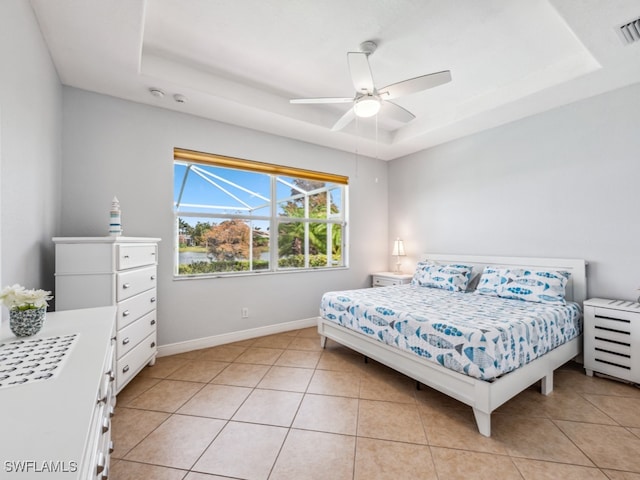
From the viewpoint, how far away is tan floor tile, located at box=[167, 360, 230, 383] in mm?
2617

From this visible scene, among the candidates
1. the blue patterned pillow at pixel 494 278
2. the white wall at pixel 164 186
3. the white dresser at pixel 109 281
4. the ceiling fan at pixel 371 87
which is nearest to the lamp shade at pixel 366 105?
the ceiling fan at pixel 371 87

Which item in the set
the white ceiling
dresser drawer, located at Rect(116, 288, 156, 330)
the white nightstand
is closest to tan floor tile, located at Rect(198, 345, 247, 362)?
dresser drawer, located at Rect(116, 288, 156, 330)

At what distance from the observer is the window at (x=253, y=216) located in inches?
131

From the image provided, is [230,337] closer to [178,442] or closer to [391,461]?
[178,442]

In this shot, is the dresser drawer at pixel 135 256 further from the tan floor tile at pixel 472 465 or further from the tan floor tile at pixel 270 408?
the tan floor tile at pixel 472 465

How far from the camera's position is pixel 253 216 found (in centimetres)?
373

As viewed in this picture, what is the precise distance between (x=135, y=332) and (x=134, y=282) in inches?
15.9

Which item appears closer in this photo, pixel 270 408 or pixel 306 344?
pixel 270 408

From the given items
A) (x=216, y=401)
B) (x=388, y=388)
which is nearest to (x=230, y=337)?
(x=216, y=401)

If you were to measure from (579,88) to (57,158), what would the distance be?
4.54m

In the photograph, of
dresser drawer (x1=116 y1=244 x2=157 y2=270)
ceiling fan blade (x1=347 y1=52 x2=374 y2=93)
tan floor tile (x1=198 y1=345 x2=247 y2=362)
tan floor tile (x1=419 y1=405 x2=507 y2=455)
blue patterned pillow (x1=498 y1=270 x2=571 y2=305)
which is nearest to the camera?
tan floor tile (x1=419 y1=405 x2=507 y2=455)

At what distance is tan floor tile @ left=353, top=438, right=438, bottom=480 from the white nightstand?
257cm

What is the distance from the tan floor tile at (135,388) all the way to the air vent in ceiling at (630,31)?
4.26 meters

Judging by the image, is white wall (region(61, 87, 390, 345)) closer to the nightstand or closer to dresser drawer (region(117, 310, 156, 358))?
dresser drawer (region(117, 310, 156, 358))
